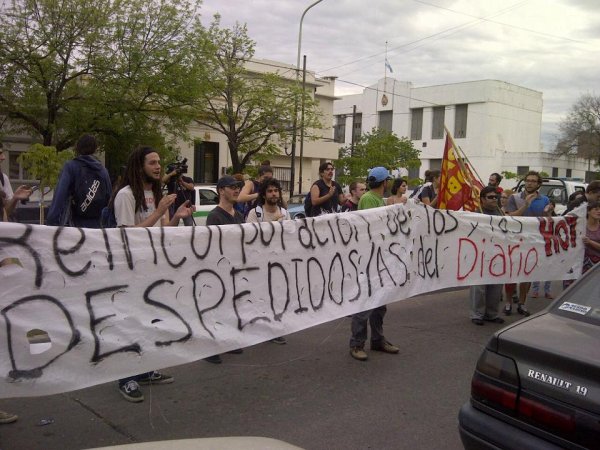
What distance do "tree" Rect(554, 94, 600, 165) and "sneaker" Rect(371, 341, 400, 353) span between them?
5677 centimetres

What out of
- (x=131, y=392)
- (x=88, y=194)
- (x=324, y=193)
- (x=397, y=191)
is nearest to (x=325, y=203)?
(x=324, y=193)

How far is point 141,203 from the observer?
4.45 m

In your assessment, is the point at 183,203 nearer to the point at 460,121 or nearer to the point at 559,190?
the point at 559,190

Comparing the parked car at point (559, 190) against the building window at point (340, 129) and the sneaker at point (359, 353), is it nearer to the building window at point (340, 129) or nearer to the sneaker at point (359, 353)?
the sneaker at point (359, 353)

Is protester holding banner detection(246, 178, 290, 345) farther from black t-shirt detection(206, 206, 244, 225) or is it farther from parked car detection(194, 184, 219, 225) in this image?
parked car detection(194, 184, 219, 225)

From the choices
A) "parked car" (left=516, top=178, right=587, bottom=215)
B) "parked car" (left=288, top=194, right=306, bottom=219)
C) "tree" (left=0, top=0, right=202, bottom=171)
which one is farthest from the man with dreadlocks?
"tree" (left=0, top=0, right=202, bottom=171)

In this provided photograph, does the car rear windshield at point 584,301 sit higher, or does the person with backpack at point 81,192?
the person with backpack at point 81,192

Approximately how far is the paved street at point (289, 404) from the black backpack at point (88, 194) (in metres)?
1.51

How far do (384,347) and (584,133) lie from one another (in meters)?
58.7

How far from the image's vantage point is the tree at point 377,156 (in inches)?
1588

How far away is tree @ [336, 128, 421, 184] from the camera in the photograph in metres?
40.3

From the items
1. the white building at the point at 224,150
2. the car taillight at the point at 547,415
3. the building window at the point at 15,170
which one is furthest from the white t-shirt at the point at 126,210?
the building window at the point at 15,170

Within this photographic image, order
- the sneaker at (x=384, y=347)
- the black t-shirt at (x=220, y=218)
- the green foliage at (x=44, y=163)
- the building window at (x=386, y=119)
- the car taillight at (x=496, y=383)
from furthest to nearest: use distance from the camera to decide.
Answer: the building window at (x=386, y=119)
the green foliage at (x=44, y=163)
the sneaker at (x=384, y=347)
the black t-shirt at (x=220, y=218)
the car taillight at (x=496, y=383)

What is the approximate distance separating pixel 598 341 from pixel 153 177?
3334 mm
